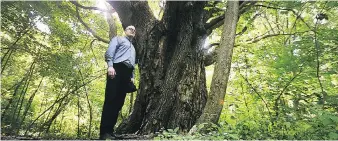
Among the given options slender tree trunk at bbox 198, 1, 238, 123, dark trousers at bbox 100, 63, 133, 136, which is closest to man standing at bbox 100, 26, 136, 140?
dark trousers at bbox 100, 63, 133, 136

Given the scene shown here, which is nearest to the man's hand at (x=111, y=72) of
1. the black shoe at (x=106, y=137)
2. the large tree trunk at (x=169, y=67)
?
the black shoe at (x=106, y=137)

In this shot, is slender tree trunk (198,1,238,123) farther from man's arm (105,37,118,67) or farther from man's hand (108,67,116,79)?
man's arm (105,37,118,67)

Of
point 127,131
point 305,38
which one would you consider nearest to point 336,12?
point 305,38

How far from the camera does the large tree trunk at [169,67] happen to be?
4.93 metres

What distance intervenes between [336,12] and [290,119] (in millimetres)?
3674

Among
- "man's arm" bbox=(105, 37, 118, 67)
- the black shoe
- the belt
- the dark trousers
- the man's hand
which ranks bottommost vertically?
the black shoe

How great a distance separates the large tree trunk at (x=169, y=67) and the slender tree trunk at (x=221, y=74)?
1.08m

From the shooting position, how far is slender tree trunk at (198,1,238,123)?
12.5ft

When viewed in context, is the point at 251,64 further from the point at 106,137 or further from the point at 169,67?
the point at 106,137

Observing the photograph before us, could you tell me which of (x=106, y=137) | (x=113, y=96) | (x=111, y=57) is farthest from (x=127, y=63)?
(x=106, y=137)

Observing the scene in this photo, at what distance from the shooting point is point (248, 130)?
12.0ft

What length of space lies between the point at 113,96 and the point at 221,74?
→ 1.60 meters

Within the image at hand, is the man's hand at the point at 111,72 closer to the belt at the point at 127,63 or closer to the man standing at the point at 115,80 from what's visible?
the man standing at the point at 115,80

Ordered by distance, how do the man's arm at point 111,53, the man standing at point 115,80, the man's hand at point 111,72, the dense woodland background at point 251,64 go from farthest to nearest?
the man standing at point 115,80 < the man's arm at point 111,53 < the man's hand at point 111,72 < the dense woodland background at point 251,64
